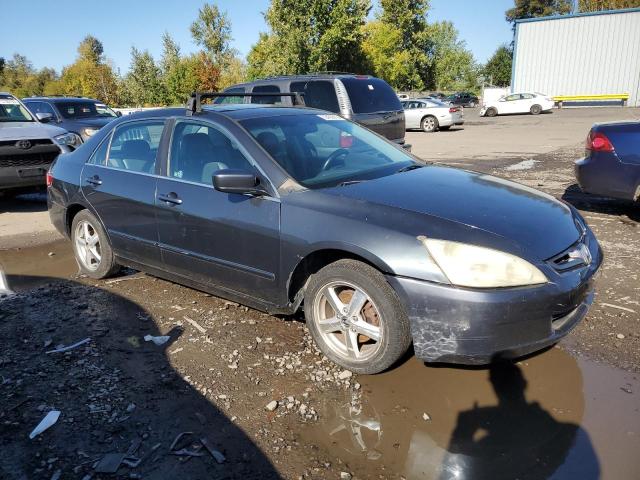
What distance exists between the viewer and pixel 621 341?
3.50m

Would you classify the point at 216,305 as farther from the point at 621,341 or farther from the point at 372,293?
the point at 621,341

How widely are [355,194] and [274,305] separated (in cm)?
95

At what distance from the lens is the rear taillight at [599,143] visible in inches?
247

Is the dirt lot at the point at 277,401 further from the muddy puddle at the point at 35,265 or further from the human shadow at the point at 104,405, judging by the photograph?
the muddy puddle at the point at 35,265

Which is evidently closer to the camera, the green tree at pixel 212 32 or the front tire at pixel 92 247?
the front tire at pixel 92 247

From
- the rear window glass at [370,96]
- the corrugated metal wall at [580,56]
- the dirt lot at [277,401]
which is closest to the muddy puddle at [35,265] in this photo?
the dirt lot at [277,401]

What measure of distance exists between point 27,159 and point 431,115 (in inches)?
737

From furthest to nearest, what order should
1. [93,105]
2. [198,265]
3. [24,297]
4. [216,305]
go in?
1. [93,105]
2. [24,297]
3. [216,305]
4. [198,265]

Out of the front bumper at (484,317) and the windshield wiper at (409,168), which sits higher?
the windshield wiper at (409,168)

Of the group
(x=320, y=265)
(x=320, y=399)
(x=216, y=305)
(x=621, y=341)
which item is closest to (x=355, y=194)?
(x=320, y=265)

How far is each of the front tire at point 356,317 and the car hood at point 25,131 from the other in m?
6.98

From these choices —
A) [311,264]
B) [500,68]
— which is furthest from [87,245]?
[500,68]

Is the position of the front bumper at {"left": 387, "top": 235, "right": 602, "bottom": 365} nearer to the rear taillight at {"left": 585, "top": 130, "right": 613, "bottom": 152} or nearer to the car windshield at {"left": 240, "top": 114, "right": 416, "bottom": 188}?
the car windshield at {"left": 240, "top": 114, "right": 416, "bottom": 188}

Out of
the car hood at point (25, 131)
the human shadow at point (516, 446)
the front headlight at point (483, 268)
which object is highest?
the car hood at point (25, 131)
